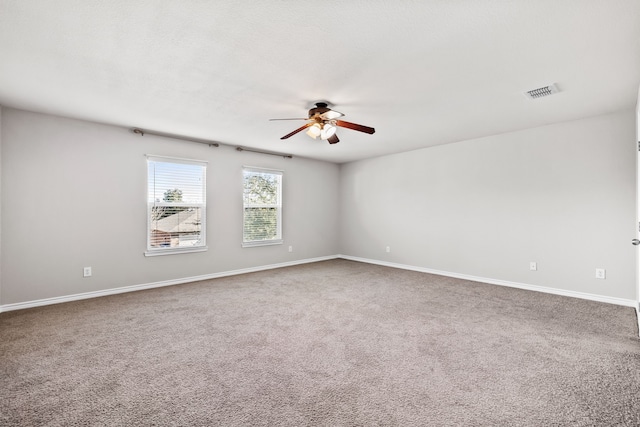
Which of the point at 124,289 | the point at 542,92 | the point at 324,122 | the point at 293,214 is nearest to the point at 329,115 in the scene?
the point at 324,122

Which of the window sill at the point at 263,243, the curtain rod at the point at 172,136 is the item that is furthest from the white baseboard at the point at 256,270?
the curtain rod at the point at 172,136

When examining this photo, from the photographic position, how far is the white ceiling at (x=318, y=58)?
1885 mm

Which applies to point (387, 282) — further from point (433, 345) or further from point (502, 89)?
point (502, 89)

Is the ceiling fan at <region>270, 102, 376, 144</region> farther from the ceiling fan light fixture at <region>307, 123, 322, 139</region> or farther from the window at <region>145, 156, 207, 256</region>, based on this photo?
the window at <region>145, 156, 207, 256</region>

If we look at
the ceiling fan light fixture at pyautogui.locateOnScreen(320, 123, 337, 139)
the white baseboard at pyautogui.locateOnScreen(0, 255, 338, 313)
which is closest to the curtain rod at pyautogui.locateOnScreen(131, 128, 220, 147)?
the white baseboard at pyautogui.locateOnScreen(0, 255, 338, 313)

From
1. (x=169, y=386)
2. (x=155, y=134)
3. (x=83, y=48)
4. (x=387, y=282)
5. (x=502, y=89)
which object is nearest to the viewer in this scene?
(x=169, y=386)

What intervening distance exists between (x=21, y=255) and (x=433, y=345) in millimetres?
4782

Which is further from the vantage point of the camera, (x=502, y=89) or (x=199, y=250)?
(x=199, y=250)

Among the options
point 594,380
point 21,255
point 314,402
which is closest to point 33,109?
point 21,255

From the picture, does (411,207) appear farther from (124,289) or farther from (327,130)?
(124,289)

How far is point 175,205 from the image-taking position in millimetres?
4855

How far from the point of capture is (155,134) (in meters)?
4.60

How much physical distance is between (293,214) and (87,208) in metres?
3.57

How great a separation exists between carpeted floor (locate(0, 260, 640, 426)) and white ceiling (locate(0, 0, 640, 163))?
2.40m
